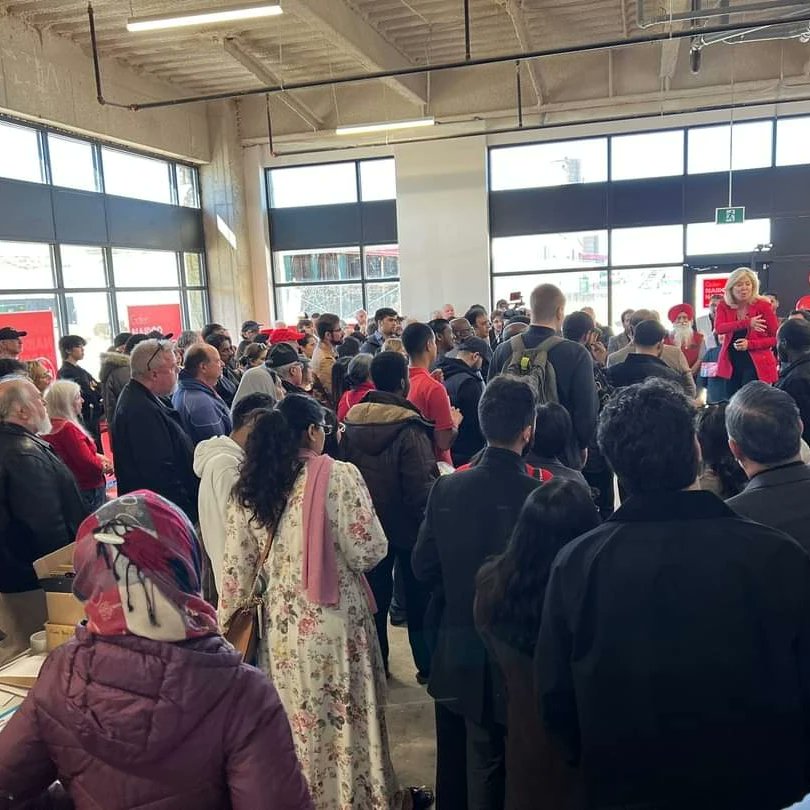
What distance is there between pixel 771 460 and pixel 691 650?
721mm

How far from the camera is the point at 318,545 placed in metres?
2.04

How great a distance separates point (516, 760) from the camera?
1597 millimetres

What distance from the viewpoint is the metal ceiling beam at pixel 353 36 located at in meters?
7.34

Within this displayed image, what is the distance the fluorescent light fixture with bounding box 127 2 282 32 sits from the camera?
5785mm

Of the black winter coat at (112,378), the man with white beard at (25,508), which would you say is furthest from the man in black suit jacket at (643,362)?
the black winter coat at (112,378)

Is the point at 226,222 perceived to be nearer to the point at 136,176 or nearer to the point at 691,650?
the point at 136,176

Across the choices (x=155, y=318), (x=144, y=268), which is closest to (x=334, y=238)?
(x=144, y=268)

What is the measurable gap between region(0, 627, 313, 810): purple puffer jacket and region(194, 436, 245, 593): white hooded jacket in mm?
1213

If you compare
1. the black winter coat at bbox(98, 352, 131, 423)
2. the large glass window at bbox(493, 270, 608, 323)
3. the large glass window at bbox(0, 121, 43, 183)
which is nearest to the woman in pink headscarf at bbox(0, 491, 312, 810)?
the black winter coat at bbox(98, 352, 131, 423)

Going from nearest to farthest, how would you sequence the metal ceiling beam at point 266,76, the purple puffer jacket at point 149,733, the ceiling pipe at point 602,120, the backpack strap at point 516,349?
1. the purple puffer jacket at point 149,733
2. the backpack strap at point 516,349
3. the metal ceiling beam at point 266,76
4. the ceiling pipe at point 602,120

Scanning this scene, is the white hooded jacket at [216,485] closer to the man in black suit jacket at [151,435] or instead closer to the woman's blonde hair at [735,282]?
the man in black suit jacket at [151,435]

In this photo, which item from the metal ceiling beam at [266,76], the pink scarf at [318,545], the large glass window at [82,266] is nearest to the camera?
the pink scarf at [318,545]

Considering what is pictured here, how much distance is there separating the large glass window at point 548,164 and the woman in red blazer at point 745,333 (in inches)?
289

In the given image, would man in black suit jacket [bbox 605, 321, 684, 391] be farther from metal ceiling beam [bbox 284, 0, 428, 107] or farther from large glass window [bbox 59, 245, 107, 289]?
large glass window [bbox 59, 245, 107, 289]
